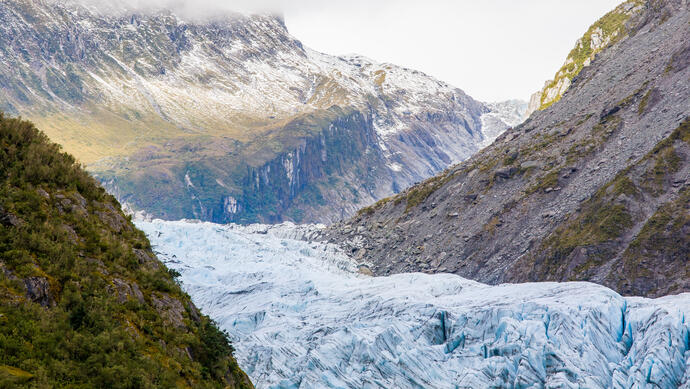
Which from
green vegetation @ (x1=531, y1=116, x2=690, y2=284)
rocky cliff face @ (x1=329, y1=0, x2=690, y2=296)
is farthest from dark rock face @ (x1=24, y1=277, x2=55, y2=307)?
green vegetation @ (x1=531, y1=116, x2=690, y2=284)

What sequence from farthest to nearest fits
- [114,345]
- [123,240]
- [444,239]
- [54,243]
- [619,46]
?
[619,46] < [444,239] < [123,240] < [54,243] < [114,345]

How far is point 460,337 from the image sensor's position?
29859 millimetres

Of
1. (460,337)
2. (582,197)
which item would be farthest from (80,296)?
(582,197)

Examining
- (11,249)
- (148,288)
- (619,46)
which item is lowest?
(148,288)

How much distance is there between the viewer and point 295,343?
34.8 metres

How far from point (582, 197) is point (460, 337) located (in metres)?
33.8

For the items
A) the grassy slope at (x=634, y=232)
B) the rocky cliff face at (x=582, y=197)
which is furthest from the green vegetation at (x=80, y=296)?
the rocky cliff face at (x=582, y=197)

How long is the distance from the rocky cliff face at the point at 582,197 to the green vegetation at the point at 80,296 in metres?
37.6

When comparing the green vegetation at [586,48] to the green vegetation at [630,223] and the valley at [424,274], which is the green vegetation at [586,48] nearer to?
the valley at [424,274]

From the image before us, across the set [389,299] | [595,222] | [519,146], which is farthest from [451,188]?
[389,299]

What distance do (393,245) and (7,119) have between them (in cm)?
5945

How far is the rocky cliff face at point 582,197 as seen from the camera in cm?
4728

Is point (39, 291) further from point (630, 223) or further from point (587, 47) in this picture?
point (587, 47)

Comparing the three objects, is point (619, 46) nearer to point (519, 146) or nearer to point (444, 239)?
point (519, 146)
